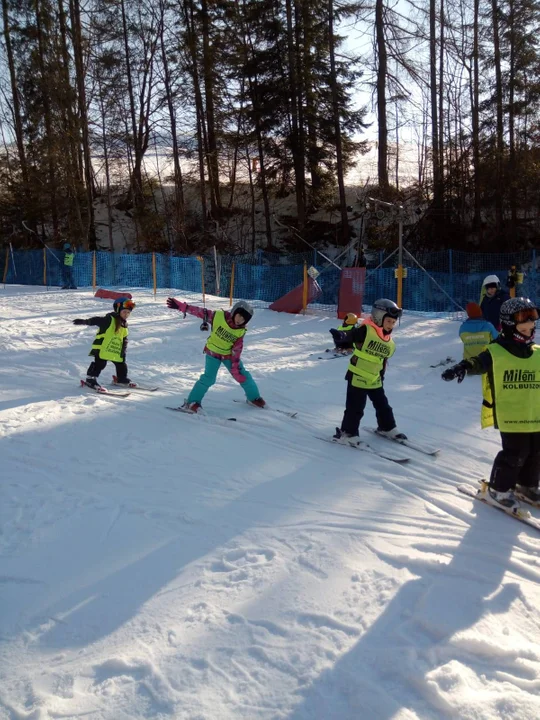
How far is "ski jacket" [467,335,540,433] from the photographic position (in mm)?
4125

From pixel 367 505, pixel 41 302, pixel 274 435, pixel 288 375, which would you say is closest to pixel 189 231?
pixel 41 302

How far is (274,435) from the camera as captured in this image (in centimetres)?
618

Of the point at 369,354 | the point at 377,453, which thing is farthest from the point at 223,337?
Result: the point at 377,453

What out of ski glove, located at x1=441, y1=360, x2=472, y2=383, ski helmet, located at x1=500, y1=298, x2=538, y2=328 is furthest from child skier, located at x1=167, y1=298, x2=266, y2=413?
ski helmet, located at x1=500, y1=298, x2=538, y2=328

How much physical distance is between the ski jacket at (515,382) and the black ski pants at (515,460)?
0.08m

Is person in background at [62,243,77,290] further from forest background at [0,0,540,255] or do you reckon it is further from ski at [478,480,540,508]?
ski at [478,480,540,508]

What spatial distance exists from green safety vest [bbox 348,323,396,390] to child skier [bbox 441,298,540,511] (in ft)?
4.91

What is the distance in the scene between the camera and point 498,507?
4254mm


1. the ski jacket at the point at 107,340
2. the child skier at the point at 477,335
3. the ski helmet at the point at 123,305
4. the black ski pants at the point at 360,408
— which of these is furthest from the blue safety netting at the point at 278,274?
the black ski pants at the point at 360,408

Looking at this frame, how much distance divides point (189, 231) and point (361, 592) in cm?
3043

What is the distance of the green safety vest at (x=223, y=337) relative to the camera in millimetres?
6801

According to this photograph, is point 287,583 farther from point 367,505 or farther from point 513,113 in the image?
point 513,113

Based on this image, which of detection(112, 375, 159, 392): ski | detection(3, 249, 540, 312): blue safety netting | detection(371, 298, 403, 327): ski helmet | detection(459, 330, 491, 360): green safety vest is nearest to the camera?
detection(371, 298, 403, 327): ski helmet

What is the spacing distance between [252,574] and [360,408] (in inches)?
113
